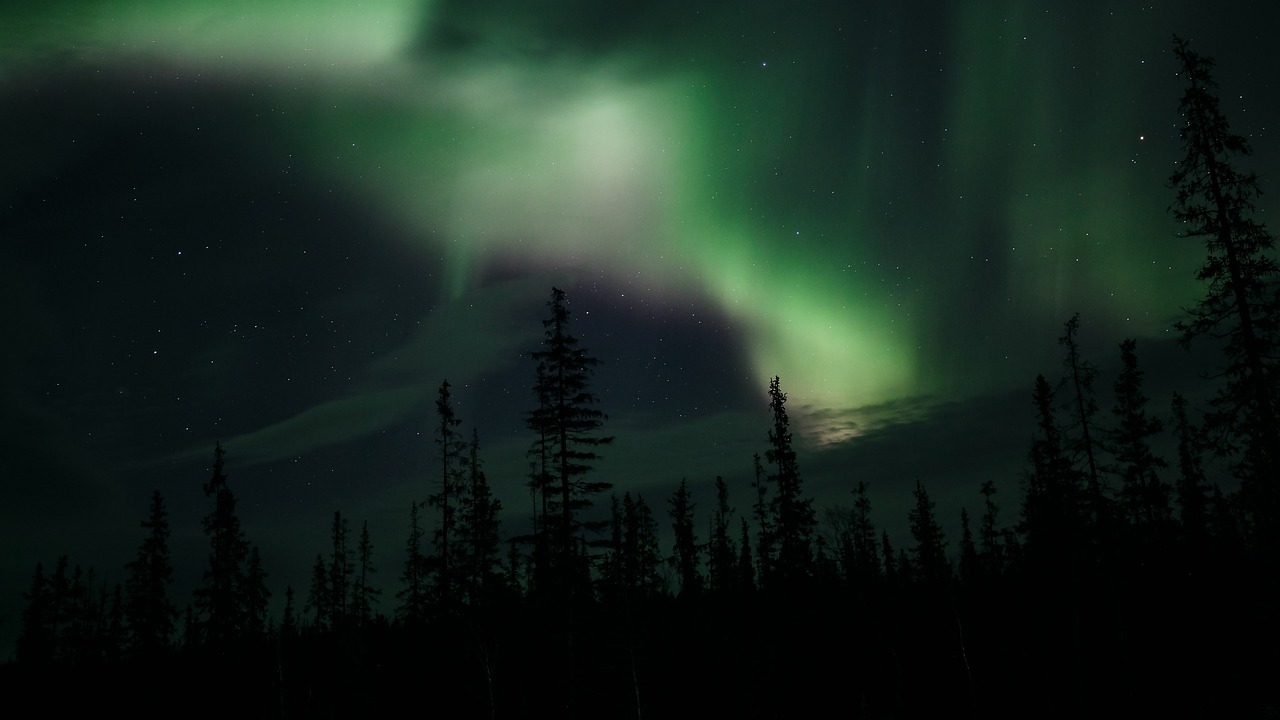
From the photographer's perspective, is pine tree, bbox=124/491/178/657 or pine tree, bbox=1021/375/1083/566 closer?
pine tree, bbox=1021/375/1083/566

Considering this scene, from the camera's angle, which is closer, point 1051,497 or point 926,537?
point 1051,497

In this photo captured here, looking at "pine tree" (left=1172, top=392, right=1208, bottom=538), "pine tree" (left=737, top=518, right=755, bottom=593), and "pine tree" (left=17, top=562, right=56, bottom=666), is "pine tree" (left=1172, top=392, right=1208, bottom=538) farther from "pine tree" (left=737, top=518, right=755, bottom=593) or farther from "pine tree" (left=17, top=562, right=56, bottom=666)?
"pine tree" (left=17, top=562, right=56, bottom=666)

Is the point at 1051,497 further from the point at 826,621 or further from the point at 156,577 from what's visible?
the point at 156,577

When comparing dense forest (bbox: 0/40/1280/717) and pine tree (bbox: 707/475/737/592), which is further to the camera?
pine tree (bbox: 707/475/737/592)

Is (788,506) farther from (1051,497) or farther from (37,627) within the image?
(37,627)

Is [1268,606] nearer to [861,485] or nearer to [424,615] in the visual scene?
[424,615]

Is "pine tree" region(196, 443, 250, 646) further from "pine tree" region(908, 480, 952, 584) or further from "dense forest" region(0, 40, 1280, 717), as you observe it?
"pine tree" region(908, 480, 952, 584)

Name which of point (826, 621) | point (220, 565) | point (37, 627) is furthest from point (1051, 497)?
point (37, 627)

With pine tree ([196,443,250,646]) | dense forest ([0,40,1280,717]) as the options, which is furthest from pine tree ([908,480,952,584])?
pine tree ([196,443,250,646])

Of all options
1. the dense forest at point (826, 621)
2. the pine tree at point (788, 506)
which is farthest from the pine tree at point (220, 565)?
the pine tree at point (788, 506)

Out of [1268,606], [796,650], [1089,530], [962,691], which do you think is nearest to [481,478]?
[796,650]

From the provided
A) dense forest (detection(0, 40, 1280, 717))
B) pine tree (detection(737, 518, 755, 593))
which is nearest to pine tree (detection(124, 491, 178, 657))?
dense forest (detection(0, 40, 1280, 717))

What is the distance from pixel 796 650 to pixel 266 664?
33639 mm

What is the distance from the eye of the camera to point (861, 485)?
291ft
